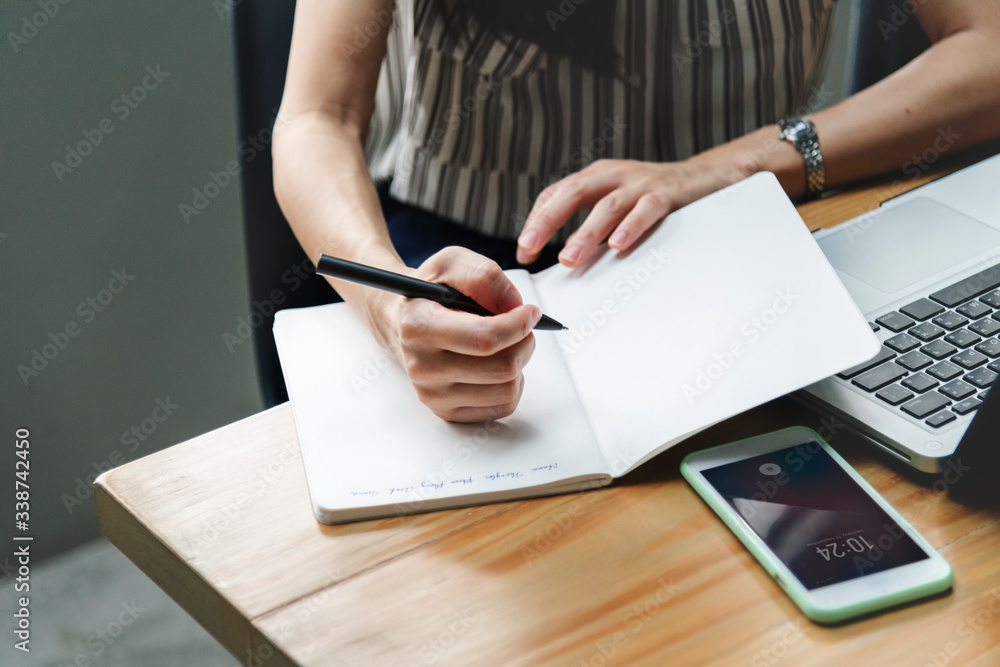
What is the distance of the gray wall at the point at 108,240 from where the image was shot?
1.25 m

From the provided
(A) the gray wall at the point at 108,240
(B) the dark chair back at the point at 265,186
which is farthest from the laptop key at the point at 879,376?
(A) the gray wall at the point at 108,240

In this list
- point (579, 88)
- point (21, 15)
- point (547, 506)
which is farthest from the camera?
point (21, 15)

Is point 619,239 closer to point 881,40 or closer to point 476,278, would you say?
point 476,278

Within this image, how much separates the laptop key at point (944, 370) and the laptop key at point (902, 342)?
22mm

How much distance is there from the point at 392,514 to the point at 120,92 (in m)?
1.07

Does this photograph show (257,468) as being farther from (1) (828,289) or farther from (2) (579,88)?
(2) (579,88)

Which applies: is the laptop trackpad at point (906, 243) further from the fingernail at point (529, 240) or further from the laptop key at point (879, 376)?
the fingernail at point (529, 240)

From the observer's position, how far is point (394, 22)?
0.94 meters

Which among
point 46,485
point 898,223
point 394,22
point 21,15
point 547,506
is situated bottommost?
point 46,485

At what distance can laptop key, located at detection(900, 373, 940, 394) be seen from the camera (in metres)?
0.52

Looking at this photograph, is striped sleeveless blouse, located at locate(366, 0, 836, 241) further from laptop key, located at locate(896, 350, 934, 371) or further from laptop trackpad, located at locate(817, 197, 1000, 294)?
laptop key, located at locate(896, 350, 934, 371)

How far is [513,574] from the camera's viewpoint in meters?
0.45

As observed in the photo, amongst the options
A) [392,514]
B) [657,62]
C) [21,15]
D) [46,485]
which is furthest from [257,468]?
[46,485]

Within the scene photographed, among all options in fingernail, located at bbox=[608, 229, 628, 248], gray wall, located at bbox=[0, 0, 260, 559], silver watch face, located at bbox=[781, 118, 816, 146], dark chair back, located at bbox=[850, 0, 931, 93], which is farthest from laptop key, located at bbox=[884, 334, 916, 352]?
gray wall, located at bbox=[0, 0, 260, 559]
